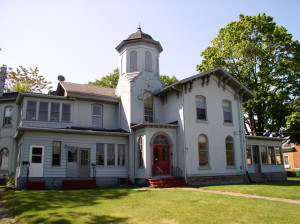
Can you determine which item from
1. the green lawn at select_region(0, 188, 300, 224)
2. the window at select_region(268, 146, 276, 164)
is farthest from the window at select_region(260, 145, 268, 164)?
the green lawn at select_region(0, 188, 300, 224)

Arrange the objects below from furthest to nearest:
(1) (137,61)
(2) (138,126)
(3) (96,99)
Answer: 1. (1) (137,61)
2. (3) (96,99)
3. (2) (138,126)

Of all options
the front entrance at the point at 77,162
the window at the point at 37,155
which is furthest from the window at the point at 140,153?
the window at the point at 37,155

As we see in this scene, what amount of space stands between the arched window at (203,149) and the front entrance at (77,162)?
8178 mm

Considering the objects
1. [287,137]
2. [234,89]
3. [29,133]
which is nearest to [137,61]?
[234,89]

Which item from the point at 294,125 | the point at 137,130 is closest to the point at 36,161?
the point at 137,130

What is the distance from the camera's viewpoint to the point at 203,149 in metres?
20.3

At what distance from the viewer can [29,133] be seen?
1767cm

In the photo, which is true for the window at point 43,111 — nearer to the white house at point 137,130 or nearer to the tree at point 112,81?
the white house at point 137,130

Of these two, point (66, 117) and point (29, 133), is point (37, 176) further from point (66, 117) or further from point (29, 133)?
point (66, 117)

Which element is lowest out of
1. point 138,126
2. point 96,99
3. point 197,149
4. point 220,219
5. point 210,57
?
point 220,219

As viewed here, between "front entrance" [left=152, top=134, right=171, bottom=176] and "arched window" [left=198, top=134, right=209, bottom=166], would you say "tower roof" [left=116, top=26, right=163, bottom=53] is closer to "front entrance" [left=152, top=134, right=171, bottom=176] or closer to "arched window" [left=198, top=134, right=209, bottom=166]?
"front entrance" [left=152, top=134, right=171, bottom=176]

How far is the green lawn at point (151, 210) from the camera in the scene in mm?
8094

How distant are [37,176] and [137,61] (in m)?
11.9

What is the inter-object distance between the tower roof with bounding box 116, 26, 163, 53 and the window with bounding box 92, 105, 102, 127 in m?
5.91
